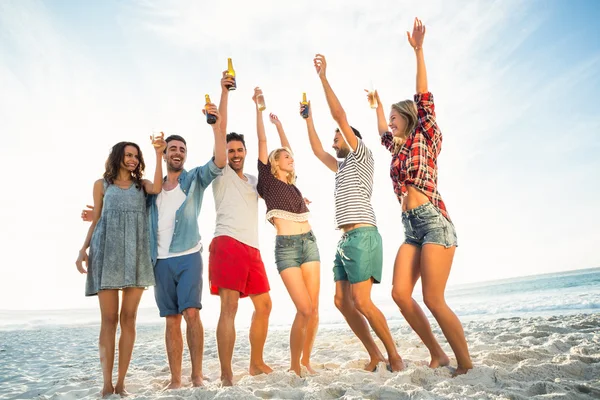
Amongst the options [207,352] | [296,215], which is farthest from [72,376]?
[296,215]

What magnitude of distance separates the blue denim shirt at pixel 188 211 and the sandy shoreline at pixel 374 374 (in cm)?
124

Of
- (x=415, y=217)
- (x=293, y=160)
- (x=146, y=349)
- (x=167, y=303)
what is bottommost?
(x=146, y=349)

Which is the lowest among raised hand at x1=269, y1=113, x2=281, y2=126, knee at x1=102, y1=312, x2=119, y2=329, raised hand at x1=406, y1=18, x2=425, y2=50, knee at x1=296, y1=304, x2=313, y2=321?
knee at x1=296, y1=304, x2=313, y2=321

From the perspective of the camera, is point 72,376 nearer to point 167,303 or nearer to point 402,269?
point 167,303

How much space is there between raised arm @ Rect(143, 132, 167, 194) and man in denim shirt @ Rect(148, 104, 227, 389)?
0.33ft

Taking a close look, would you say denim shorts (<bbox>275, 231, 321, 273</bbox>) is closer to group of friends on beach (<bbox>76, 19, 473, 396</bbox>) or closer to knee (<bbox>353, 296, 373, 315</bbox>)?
group of friends on beach (<bbox>76, 19, 473, 396</bbox>)

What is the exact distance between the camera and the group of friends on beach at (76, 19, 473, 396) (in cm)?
344

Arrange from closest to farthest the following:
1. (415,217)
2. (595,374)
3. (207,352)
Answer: (595,374), (415,217), (207,352)

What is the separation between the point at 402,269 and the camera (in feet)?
11.6

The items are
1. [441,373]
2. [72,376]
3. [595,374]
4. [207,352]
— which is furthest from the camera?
[207,352]

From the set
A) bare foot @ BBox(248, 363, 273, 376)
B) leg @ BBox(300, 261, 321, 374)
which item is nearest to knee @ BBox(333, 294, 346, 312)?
leg @ BBox(300, 261, 321, 374)

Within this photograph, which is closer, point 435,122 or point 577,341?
point 435,122

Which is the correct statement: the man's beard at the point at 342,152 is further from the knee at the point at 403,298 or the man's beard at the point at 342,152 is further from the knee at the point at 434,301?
the knee at the point at 434,301

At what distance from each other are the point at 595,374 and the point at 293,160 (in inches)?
121
